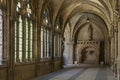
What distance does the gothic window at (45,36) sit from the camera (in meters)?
19.5

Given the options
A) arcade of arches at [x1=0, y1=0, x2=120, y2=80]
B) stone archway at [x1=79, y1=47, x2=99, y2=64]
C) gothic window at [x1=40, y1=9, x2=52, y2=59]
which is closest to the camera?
arcade of arches at [x1=0, y1=0, x2=120, y2=80]

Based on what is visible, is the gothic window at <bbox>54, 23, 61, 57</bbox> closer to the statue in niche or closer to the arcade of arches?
the arcade of arches

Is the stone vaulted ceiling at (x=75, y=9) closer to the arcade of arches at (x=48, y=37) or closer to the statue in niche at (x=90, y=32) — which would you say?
the arcade of arches at (x=48, y=37)

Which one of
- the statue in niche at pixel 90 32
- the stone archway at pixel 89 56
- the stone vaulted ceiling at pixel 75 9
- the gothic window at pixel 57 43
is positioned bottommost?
the stone archway at pixel 89 56

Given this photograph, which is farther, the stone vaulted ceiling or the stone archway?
the stone archway

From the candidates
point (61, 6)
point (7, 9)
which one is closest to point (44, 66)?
point (61, 6)

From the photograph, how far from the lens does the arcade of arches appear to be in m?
12.5

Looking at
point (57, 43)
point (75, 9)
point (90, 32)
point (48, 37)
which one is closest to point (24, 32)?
point (48, 37)

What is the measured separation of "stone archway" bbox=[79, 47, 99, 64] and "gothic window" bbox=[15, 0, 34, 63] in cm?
1950

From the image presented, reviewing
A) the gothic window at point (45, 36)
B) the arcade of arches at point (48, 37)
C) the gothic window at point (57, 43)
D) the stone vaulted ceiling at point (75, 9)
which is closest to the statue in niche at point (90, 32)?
the arcade of arches at point (48, 37)

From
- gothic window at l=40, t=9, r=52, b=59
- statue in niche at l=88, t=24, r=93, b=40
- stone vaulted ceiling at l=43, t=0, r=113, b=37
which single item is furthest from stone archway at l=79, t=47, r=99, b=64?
gothic window at l=40, t=9, r=52, b=59

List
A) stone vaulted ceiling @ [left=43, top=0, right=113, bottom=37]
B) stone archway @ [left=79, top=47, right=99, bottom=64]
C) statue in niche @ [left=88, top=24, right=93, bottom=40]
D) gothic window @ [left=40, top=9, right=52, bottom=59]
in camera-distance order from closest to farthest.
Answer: gothic window @ [left=40, top=9, right=52, bottom=59], stone vaulted ceiling @ [left=43, top=0, right=113, bottom=37], statue in niche @ [left=88, top=24, right=93, bottom=40], stone archway @ [left=79, top=47, right=99, bottom=64]

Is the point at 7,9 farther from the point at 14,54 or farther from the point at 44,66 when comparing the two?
the point at 44,66

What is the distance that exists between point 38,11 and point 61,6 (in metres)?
5.22
